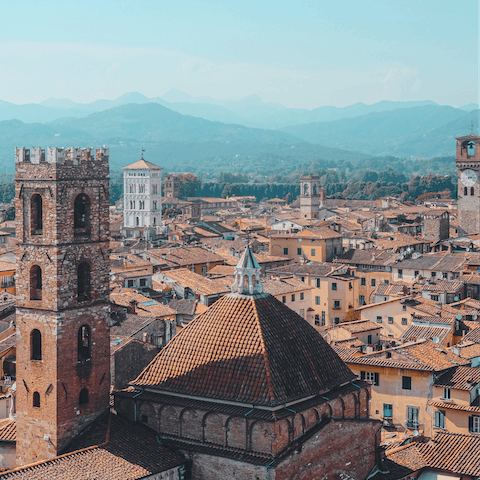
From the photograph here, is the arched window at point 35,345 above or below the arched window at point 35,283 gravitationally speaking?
below

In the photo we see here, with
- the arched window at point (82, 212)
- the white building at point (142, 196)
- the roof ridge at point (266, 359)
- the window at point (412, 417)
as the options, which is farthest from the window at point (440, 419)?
the white building at point (142, 196)

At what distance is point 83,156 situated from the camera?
24219 millimetres

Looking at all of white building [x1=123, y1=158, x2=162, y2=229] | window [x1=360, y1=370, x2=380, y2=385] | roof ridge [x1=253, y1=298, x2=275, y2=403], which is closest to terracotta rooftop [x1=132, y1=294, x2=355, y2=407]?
roof ridge [x1=253, y1=298, x2=275, y2=403]

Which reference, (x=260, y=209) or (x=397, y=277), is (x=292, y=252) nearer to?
(x=397, y=277)

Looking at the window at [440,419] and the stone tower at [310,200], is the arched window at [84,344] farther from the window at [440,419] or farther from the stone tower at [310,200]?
the stone tower at [310,200]

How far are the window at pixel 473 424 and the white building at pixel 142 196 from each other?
87.3 metres

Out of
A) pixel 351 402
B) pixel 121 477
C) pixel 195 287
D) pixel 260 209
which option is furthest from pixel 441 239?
pixel 260 209

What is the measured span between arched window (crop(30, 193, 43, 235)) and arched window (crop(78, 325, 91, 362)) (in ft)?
9.08

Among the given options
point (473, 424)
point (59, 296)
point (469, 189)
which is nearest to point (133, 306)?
point (473, 424)

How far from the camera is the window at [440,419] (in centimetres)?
A: 3050

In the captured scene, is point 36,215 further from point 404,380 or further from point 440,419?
point 440,419

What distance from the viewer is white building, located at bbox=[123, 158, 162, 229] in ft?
382

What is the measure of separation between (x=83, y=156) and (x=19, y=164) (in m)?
1.71

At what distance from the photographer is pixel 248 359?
74.7 ft
